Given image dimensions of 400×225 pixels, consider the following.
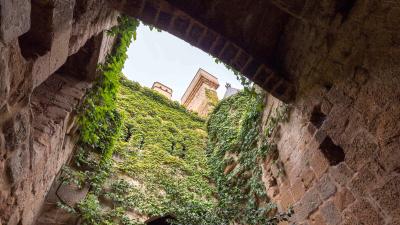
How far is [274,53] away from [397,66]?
1955 millimetres

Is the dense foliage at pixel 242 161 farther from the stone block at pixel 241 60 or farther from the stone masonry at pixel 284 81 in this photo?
the stone block at pixel 241 60

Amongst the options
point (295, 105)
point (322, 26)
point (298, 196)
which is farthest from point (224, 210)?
point (322, 26)

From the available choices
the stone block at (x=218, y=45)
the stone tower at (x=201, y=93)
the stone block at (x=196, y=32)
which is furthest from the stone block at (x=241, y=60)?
the stone tower at (x=201, y=93)

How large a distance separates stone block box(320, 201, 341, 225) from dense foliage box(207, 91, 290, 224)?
0.74 meters

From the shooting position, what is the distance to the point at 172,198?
655 cm

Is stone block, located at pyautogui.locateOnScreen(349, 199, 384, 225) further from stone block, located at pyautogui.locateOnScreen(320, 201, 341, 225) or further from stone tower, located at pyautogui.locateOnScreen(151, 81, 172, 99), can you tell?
stone tower, located at pyautogui.locateOnScreen(151, 81, 172, 99)

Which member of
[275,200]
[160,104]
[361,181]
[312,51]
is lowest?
[160,104]

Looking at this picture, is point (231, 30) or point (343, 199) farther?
point (231, 30)

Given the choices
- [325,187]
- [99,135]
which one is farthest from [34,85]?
[99,135]

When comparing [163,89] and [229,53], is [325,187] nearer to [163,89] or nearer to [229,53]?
[229,53]

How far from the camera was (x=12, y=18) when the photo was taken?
1493 mm

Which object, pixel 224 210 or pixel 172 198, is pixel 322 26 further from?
pixel 172 198

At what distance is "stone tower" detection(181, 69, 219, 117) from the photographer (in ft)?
46.3

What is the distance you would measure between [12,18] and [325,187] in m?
2.87
